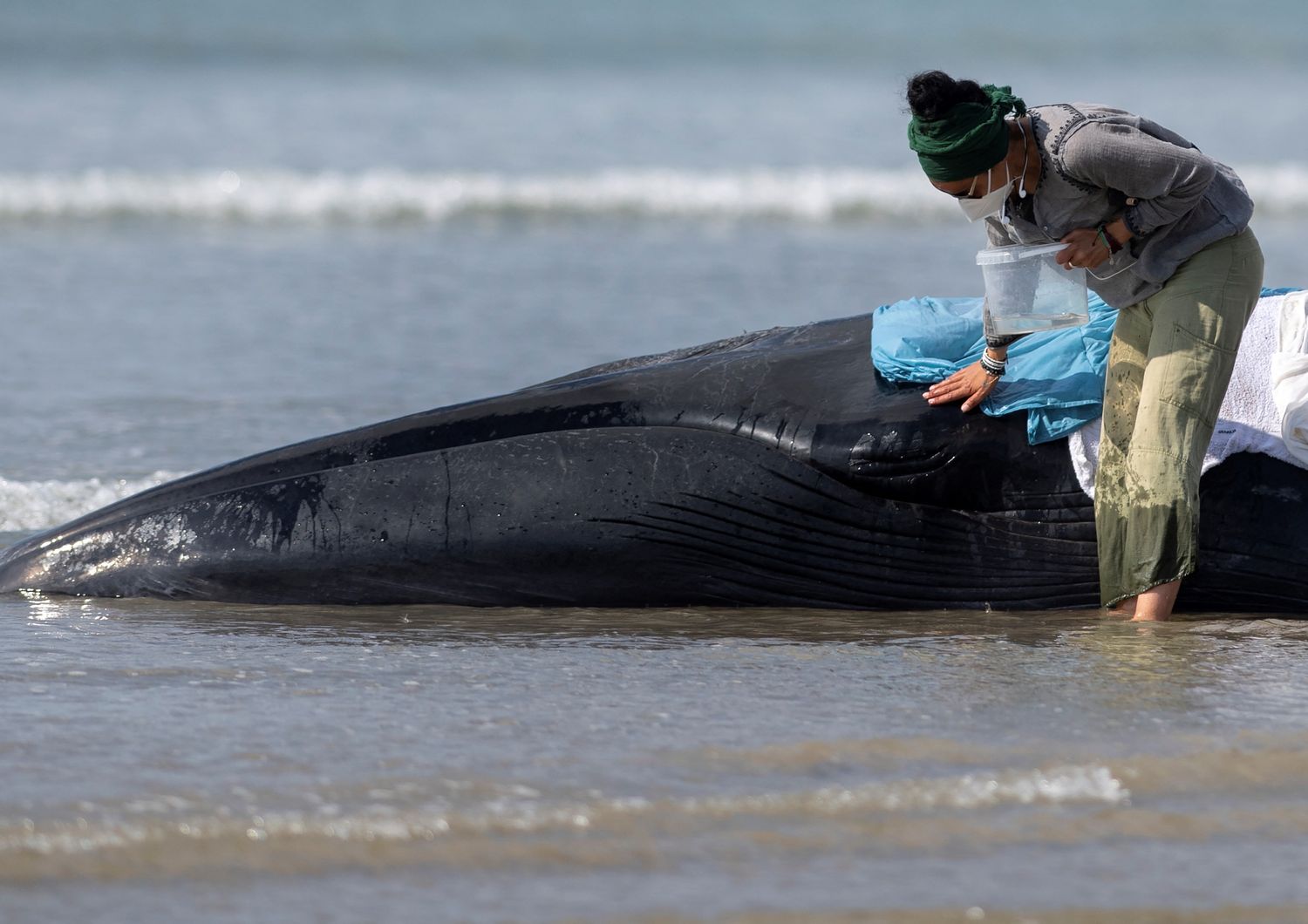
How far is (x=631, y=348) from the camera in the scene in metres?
10.5

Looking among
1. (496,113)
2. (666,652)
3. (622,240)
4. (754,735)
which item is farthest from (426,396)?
(496,113)

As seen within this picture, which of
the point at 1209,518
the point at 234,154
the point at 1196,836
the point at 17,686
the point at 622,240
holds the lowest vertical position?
the point at 1196,836

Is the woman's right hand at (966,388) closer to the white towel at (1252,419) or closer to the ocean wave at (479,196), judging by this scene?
the white towel at (1252,419)

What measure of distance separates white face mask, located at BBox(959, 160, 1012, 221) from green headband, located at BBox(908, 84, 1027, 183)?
0.10 m

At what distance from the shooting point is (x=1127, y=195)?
4.95 metres

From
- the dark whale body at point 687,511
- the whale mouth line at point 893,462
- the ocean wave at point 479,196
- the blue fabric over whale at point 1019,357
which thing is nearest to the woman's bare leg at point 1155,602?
the dark whale body at point 687,511

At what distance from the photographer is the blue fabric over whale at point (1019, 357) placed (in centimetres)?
546

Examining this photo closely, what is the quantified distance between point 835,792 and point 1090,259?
214cm

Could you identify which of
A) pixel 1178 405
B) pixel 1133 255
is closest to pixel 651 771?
pixel 1178 405

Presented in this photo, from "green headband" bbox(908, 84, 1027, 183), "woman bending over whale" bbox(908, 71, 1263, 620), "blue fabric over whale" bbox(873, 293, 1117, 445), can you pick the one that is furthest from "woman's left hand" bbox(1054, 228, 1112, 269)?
"blue fabric over whale" bbox(873, 293, 1117, 445)

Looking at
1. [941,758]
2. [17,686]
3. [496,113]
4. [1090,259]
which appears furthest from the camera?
[496,113]

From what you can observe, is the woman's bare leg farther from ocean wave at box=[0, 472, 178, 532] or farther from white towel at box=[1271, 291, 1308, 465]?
ocean wave at box=[0, 472, 178, 532]

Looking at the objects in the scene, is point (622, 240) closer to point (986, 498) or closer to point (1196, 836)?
point (986, 498)

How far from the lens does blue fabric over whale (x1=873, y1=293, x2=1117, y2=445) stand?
5.46 m
